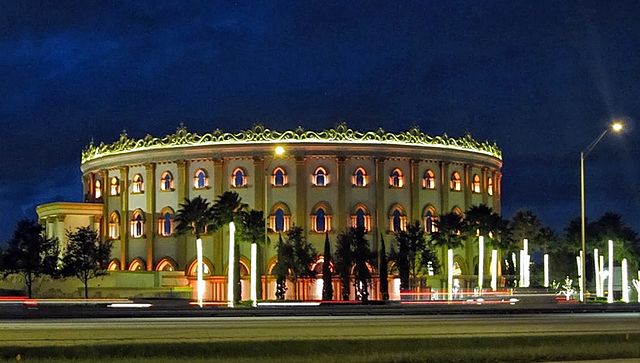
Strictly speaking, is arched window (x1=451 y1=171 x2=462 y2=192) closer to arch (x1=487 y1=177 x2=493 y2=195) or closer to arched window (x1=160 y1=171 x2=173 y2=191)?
arch (x1=487 y1=177 x2=493 y2=195)

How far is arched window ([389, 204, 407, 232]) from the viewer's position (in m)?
96.2

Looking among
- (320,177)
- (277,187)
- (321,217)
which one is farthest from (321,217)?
(277,187)

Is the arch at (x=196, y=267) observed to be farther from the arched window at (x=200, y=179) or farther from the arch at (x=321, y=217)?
the arch at (x=321, y=217)

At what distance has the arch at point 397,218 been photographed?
96188 mm

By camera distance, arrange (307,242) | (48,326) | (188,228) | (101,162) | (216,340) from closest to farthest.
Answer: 1. (216,340)
2. (48,326)
3. (188,228)
4. (307,242)
5. (101,162)

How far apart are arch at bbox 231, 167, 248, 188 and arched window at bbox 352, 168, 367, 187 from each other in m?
9.92

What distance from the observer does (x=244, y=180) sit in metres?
95.1

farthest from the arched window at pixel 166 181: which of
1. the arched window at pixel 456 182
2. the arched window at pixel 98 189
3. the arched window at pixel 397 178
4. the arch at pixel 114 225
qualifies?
the arched window at pixel 456 182

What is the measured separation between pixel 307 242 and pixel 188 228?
46.8 ft

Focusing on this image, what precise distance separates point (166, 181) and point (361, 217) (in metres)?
18.5

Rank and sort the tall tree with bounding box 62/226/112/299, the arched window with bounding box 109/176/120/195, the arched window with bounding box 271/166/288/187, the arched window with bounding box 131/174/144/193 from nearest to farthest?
the tall tree with bounding box 62/226/112/299 → the arched window with bounding box 271/166/288/187 → the arched window with bounding box 131/174/144/193 → the arched window with bounding box 109/176/120/195

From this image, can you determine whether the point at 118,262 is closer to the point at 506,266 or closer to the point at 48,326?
the point at 506,266

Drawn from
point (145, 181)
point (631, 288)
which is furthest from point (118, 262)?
point (631, 288)

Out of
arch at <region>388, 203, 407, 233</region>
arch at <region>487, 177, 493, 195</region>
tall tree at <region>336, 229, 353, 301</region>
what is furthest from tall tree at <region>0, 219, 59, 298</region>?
arch at <region>487, 177, 493, 195</region>
